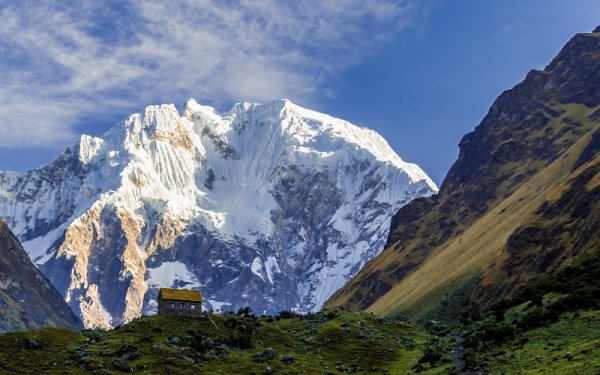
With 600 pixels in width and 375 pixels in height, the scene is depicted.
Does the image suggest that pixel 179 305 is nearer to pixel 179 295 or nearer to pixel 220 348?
pixel 179 295

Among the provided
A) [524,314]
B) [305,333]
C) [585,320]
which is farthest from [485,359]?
[305,333]

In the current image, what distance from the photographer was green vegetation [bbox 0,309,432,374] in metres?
93.5

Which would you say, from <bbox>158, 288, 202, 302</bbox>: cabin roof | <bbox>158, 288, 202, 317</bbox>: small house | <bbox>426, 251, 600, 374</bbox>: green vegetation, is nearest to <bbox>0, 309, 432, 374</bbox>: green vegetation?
<bbox>158, 288, 202, 317</bbox>: small house

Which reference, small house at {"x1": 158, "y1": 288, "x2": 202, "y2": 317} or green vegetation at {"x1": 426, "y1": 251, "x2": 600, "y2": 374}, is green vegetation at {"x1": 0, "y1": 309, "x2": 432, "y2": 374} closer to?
small house at {"x1": 158, "y1": 288, "x2": 202, "y2": 317}

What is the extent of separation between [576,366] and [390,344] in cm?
5075

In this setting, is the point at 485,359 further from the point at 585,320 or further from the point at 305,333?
the point at 305,333

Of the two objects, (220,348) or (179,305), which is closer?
(220,348)

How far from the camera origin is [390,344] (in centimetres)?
11712

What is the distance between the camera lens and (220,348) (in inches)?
4215

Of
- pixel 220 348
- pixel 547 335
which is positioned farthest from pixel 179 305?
pixel 547 335

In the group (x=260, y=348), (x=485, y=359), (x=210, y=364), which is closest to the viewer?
(x=485, y=359)

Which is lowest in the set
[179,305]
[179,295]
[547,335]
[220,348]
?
[547,335]

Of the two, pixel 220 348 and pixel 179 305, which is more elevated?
pixel 179 305

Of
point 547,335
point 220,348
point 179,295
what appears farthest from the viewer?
point 179,295
